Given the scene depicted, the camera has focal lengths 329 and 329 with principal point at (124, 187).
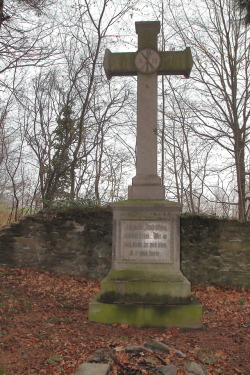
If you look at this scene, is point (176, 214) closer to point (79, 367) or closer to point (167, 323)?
point (167, 323)

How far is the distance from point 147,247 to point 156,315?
0.93 metres

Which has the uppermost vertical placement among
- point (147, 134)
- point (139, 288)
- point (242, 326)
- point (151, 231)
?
point (147, 134)

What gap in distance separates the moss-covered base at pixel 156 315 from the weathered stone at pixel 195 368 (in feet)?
4.11

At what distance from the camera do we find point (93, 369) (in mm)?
2922

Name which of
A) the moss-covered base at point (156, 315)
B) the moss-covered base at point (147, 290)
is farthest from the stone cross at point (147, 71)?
the moss-covered base at point (156, 315)

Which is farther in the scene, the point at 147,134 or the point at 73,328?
the point at 147,134

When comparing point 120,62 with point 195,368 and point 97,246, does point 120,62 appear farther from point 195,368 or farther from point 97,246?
point 97,246

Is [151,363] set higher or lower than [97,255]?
lower

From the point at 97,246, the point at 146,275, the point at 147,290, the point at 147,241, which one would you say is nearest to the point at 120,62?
the point at 147,241

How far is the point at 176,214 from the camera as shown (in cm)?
480

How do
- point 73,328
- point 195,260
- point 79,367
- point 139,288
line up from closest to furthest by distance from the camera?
point 79,367, point 73,328, point 139,288, point 195,260

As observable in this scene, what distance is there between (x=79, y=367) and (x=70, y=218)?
628cm

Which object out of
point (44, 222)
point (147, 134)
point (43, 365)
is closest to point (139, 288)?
point (43, 365)

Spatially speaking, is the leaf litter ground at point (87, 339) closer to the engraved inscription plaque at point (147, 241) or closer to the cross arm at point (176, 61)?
the engraved inscription plaque at point (147, 241)
